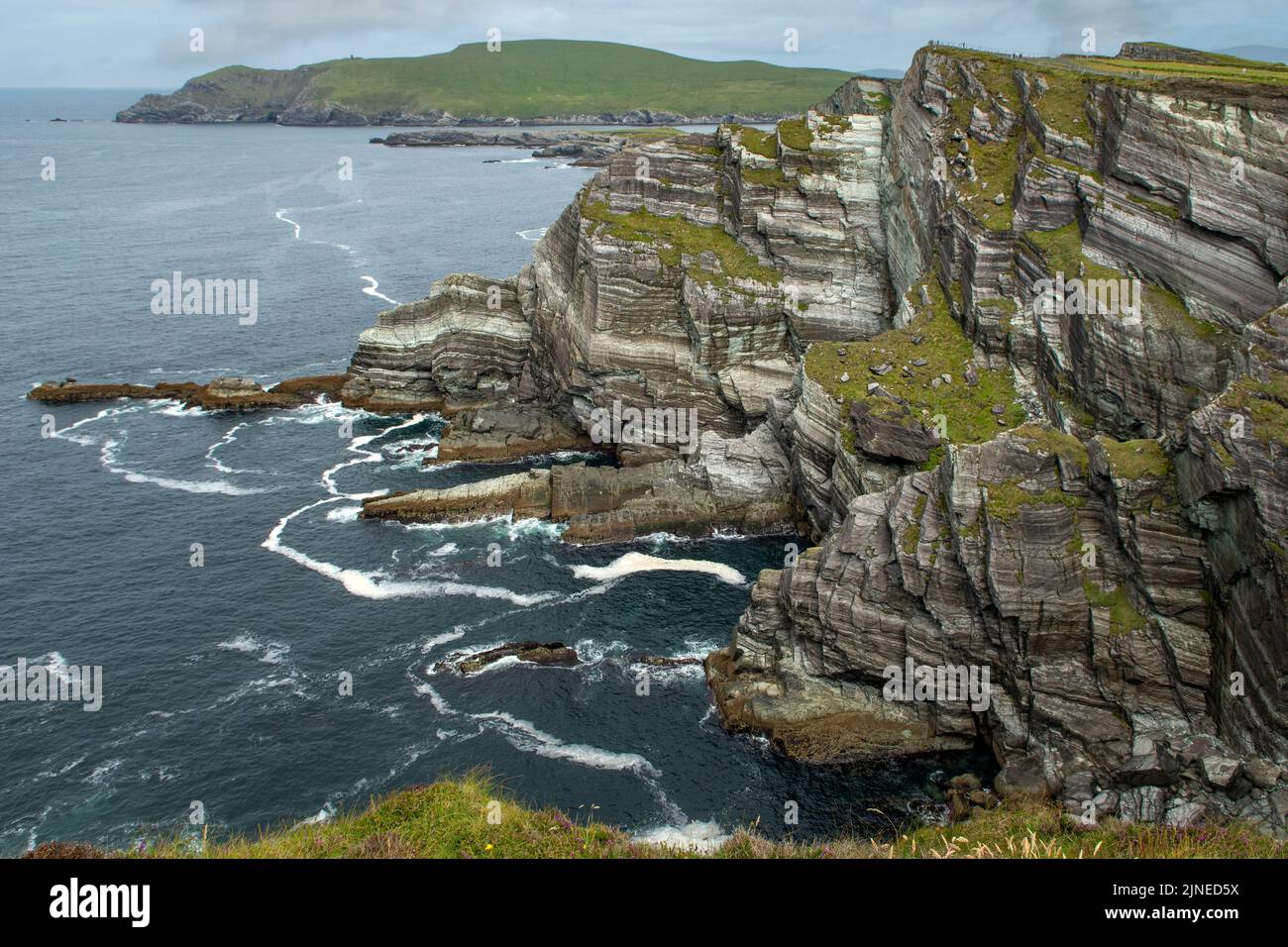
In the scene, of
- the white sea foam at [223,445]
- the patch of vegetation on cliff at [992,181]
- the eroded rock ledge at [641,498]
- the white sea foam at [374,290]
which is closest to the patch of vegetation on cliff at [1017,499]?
the eroded rock ledge at [641,498]

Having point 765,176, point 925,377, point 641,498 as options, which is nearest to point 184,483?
point 641,498

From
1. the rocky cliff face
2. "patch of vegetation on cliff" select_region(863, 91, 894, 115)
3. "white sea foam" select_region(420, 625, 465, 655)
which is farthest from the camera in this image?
"patch of vegetation on cliff" select_region(863, 91, 894, 115)

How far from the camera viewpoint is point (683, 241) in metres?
88.2

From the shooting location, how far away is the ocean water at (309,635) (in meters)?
49.3

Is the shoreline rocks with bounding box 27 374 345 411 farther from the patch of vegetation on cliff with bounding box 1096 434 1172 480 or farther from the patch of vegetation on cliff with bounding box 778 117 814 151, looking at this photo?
the patch of vegetation on cliff with bounding box 1096 434 1172 480

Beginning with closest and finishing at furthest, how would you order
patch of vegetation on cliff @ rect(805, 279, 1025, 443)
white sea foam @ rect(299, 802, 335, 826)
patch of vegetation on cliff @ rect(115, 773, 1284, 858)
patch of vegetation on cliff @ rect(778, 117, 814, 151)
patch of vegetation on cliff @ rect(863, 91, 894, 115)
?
patch of vegetation on cliff @ rect(115, 773, 1284, 858) < white sea foam @ rect(299, 802, 335, 826) < patch of vegetation on cliff @ rect(805, 279, 1025, 443) < patch of vegetation on cliff @ rect(778, 117, 814, 151) < patch of vegetation on cliff @ rect(863, 91, 894, 115)

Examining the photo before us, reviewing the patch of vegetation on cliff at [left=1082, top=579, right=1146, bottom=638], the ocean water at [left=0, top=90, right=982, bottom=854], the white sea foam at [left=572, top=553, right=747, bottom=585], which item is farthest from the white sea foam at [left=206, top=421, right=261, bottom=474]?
the patch of vegetation on cliff at [left=1082, top=579, right=1146, bottom=638]

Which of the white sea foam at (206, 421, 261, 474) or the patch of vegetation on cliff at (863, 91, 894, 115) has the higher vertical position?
the patch of vegetation on cliff at (863, 91, 894, 115)

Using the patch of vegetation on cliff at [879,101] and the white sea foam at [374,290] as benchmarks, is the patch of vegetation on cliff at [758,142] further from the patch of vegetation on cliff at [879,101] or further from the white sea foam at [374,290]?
the white sea foam at [374,290]

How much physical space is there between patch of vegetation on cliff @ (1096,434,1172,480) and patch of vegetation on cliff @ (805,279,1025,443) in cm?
1246

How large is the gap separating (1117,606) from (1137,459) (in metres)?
7.40

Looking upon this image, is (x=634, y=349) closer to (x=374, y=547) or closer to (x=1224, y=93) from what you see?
(x=374, y=547)

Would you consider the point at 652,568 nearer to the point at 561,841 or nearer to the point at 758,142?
the point at 561,841

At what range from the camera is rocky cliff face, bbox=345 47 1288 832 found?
155 ft
